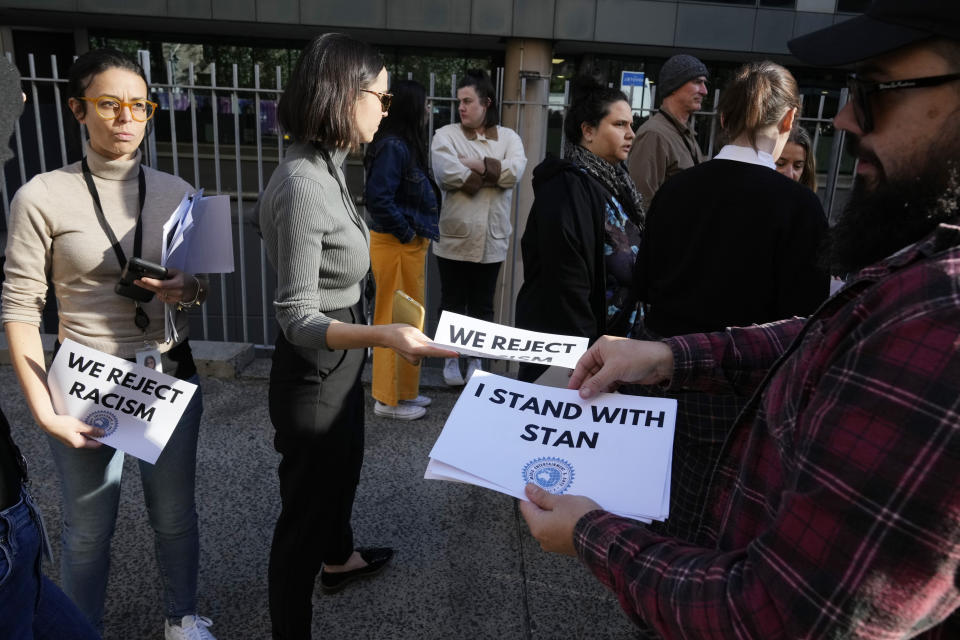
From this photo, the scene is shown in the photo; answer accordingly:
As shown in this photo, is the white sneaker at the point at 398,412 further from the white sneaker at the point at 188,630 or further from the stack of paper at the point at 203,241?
the stack of paper at the point at 203,241

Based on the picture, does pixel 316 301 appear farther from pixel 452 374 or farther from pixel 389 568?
pixel 452 374

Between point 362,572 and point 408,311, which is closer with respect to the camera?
point 408,311

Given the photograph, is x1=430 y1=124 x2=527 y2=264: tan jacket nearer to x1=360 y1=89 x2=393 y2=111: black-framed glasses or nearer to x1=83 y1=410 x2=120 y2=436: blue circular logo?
x1=360 y1=89 x2=393 y2=111: black-framed glasses

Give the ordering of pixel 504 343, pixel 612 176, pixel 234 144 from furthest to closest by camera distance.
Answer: pixel 234 144 → pixel 612 176 → pixel 504 343

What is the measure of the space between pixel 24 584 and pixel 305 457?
35.2 inches

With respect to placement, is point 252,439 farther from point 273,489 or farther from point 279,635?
point 279,635

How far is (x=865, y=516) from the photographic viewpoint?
0.76m

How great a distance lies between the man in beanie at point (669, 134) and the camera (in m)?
4.08

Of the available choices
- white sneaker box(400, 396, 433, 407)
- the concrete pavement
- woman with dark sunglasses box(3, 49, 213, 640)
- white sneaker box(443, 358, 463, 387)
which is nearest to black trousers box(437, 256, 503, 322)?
white sneaker box(443, 358, 463, 387)

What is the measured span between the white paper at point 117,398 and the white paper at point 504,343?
90 cm

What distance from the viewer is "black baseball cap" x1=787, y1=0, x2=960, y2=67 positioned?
35.7 inches

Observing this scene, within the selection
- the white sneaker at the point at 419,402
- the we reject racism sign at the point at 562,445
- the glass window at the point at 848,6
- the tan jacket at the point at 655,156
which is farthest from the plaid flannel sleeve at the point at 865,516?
the glass window at the point at 848,6

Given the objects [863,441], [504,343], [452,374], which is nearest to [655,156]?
[452,374]

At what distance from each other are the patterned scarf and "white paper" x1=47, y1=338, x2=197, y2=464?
1.96 m
